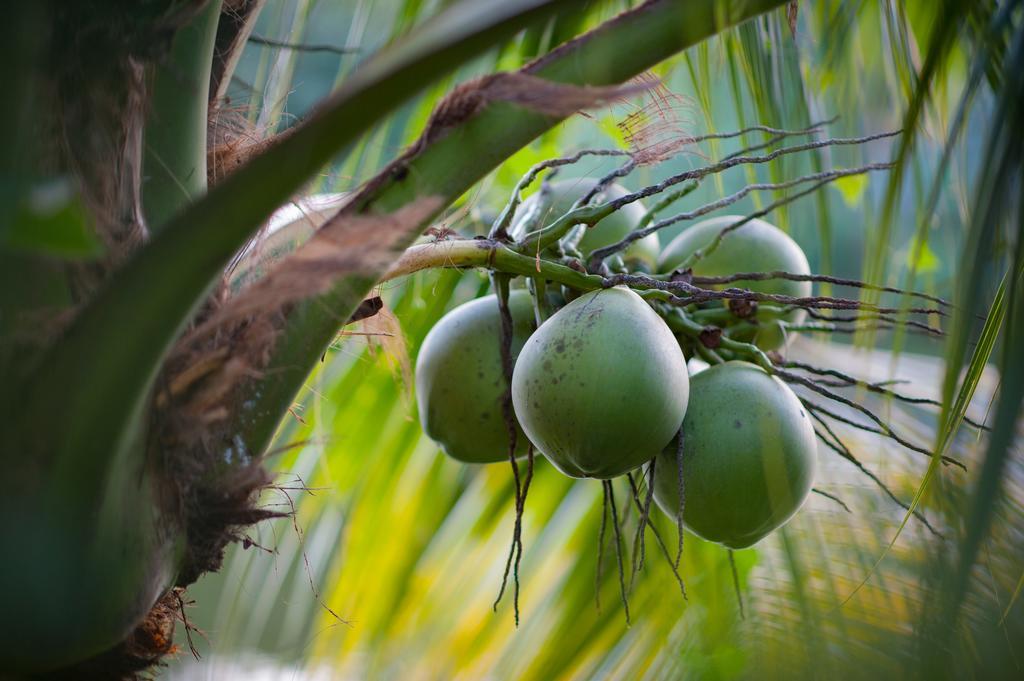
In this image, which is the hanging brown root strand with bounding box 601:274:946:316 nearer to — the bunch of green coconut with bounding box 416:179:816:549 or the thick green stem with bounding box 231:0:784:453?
the bunch of green coconut with bounding box 416:179:816:549

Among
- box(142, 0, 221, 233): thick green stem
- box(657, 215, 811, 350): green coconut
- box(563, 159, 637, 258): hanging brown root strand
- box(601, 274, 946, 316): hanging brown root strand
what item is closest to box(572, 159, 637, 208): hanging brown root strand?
box(563, 159, 637, 258): hanging brown root strand

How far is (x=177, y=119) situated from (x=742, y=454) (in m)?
0.76

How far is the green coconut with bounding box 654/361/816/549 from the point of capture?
119 cm

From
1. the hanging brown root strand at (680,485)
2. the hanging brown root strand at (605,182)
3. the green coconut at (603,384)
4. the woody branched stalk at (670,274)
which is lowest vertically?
the hanging brown root strand at (680,485)

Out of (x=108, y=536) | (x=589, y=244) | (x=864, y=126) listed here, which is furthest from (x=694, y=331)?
(x=108, y=536)

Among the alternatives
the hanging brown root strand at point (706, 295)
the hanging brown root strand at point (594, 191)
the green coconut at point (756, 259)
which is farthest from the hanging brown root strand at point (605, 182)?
the green coconut at point (756, 259)

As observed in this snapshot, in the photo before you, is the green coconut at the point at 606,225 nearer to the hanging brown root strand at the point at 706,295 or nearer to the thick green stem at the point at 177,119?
the hanging brown root strand at the point at 706,295

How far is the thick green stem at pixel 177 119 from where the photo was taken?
92cm

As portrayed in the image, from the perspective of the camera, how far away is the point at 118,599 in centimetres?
81

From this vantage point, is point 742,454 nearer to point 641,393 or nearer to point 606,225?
point 641,393

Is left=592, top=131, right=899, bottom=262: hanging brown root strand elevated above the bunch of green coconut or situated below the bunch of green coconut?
above

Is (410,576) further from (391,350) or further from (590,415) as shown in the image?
(590,415)

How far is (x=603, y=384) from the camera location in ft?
3.53

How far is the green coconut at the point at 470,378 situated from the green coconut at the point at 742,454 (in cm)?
25
